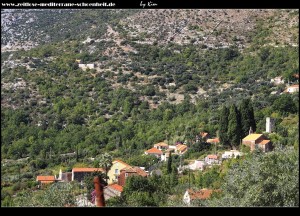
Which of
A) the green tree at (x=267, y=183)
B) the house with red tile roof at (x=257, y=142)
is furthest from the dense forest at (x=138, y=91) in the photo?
the green tree at (x=267, y=183)

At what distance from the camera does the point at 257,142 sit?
2939 cm

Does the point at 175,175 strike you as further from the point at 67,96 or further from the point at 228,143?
the point at 67,96

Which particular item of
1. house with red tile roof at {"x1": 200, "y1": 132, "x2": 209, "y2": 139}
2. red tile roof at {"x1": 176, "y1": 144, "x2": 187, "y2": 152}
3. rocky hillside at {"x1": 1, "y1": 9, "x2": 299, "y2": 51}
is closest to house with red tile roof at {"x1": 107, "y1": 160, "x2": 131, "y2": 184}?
red tile roof at {"x1": 176, "y1": 144, "x2": 187, "y2": 152}

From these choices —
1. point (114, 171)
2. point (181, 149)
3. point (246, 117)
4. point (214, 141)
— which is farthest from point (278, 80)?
point (114, 171)

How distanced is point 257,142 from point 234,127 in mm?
2638

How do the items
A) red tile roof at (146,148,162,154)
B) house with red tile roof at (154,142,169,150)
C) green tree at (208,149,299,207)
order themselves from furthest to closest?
house with red tile roof at (154,142,169,150) → red tile roof at (146,148,162,154) → green tree at (208,149,299,207)

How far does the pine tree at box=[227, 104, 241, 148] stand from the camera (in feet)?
104

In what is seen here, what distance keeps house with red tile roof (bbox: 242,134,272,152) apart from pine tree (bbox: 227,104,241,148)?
2.23ft

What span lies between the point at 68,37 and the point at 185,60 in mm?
10643

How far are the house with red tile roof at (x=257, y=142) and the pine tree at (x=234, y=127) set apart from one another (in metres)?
0.68

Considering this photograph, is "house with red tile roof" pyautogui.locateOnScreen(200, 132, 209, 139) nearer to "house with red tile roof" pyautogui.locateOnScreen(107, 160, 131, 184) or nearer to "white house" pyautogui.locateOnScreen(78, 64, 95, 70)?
"house with red tile roof" pyautogui.locateOnScreen(107, 160, 131, 184)

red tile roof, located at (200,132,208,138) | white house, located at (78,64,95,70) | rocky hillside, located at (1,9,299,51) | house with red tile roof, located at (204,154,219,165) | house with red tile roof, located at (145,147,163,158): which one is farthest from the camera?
rocky hillside, located at (1,9,299,51)

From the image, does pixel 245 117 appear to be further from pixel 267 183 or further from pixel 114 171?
pixel 267 183

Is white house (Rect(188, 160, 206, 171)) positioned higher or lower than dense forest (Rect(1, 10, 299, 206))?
lower
